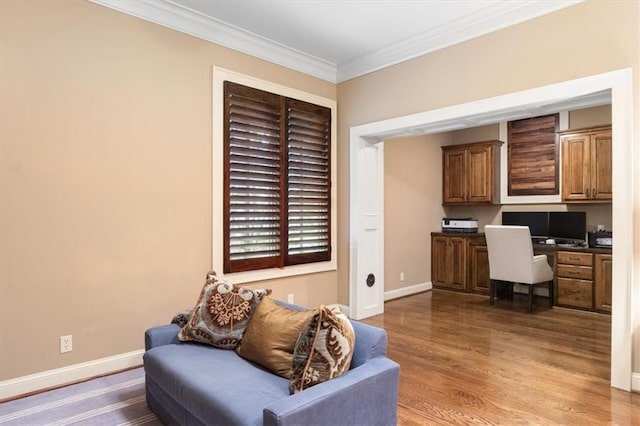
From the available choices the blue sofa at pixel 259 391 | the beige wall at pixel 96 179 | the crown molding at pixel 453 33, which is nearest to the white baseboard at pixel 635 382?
the blue sofa at pixel 259 391

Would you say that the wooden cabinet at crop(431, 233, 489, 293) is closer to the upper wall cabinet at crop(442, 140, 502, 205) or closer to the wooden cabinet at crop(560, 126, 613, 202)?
the upper wall cabinet at crop(442, 140, 502, 205)

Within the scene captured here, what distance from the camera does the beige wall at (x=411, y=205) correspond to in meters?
5.82

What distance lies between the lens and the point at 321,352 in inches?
69.7

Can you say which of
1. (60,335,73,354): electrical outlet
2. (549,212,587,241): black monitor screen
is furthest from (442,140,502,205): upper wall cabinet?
(60,335,73,354): electrical outlet

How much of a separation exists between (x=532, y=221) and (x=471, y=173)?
1181mm

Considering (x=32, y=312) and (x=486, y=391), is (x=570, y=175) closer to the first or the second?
(x=486, y=391)

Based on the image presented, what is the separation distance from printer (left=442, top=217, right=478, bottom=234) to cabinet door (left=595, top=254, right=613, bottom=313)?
5.69 ft

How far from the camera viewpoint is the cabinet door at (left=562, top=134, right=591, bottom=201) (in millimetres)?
5160

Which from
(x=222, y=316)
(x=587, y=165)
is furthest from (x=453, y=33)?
(x=222, y=316)

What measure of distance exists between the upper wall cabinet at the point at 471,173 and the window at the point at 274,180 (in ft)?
9.29

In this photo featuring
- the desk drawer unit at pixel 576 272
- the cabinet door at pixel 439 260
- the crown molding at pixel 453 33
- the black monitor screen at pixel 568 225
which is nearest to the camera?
the crown molding at pixel 453 33

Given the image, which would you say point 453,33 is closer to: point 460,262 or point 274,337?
point 274,337

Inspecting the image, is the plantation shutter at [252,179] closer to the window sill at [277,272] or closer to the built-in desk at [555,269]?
the window sill at [277,272]

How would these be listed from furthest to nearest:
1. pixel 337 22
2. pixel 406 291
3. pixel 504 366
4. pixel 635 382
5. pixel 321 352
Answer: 1. pixel 406 291
2. pixel 337 22
3. pixel 504 366
4. pixel 635 382
5. pixel 321 352
